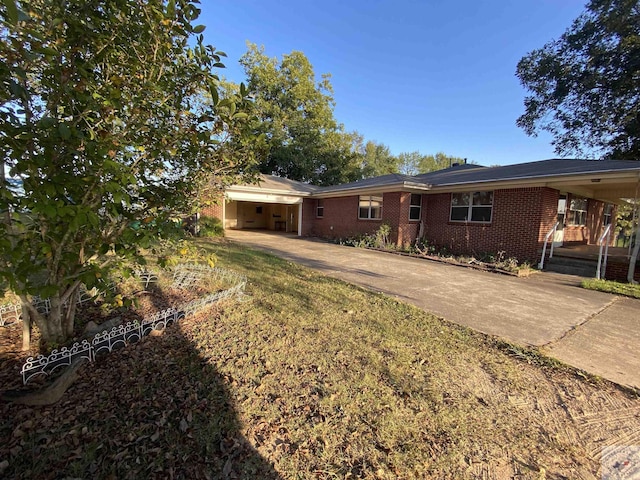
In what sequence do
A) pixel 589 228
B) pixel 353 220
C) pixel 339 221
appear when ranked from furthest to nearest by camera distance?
pixel 339 221
pixel 353 220
pixel 589 228

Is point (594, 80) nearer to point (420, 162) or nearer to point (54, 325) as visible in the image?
point (54, 325)

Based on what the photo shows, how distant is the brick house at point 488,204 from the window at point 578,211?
4 cm

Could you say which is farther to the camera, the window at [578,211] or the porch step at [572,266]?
the window at [578,211]

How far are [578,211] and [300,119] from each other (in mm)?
21338

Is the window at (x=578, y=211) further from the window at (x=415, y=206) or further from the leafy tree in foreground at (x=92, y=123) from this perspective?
the leafy tree in foreground at (x=92, y=123)

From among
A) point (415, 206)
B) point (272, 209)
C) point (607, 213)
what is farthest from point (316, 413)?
point (272, 209)

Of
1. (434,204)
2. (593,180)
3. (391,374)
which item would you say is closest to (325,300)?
(391,374)

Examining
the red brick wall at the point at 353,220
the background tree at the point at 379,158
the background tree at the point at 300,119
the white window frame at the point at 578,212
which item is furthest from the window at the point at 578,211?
the background tree at the point at 379,158

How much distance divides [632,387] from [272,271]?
19.4ft

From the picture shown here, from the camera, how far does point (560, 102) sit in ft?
52.9

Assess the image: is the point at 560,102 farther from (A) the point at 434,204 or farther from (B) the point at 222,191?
(B) the point at 222,191

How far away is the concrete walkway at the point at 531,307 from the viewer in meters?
3.53

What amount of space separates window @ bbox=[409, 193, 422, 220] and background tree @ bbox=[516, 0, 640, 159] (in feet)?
33.1

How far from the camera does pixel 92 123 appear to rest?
206cm
